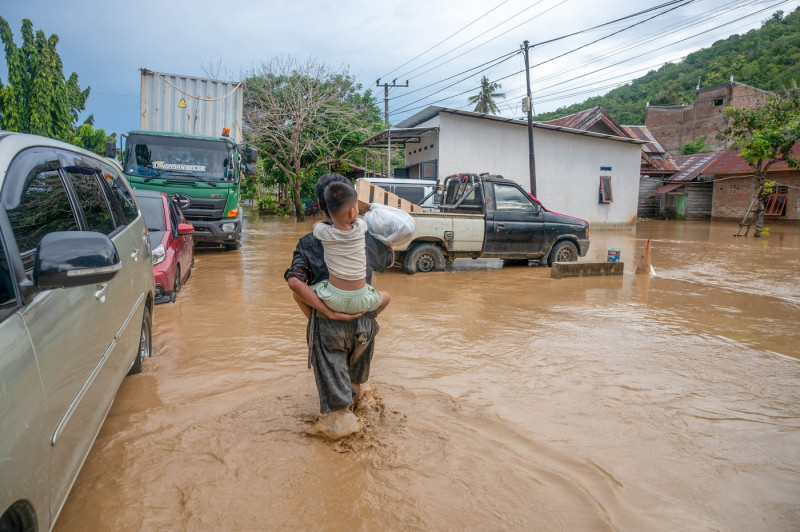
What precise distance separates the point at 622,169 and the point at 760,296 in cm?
1569

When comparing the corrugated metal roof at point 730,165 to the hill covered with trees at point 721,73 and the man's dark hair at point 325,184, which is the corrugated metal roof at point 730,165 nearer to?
the hill covered with trees at point 721,73

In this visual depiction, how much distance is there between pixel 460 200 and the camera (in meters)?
9.83

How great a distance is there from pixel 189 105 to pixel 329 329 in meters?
11.5

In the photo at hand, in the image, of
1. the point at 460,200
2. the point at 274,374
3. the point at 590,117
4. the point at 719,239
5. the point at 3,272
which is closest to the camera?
the point at 3,272

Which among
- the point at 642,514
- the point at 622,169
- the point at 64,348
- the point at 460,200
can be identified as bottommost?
the point at 642,514

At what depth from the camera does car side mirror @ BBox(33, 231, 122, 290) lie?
1.69m

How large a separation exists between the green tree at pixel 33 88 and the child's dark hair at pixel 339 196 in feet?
92.5

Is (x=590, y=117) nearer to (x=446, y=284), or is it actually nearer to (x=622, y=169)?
(x=622, y=169)

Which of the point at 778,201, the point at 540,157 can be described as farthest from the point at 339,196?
the point at 778,201

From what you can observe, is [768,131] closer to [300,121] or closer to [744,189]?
[744,189]

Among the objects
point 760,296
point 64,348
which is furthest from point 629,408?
point 760,296

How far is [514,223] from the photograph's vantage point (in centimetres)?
1005

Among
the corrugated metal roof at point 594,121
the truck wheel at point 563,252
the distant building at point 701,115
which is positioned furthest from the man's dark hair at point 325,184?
the distant building at point 701,115

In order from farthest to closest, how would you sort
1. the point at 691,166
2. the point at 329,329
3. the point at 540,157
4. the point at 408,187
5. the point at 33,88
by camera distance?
the point at 691,166 < the point at 33,88 < the point at 540,157 < the point at 408,187 < the point at 329,329
